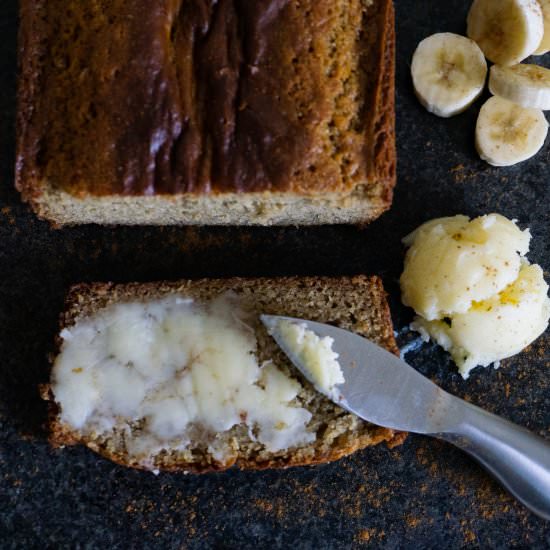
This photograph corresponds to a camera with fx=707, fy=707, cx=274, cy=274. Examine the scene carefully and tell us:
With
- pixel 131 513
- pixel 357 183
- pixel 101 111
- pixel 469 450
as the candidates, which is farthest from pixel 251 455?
pixel 101 111

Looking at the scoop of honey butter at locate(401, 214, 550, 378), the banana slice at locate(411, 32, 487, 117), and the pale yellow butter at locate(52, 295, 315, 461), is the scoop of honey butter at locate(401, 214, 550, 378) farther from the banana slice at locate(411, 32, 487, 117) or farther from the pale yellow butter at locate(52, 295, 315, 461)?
the pale yellow butter at locate(52, 295, 315, 461)

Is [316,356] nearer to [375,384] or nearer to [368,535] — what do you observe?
[375,384]

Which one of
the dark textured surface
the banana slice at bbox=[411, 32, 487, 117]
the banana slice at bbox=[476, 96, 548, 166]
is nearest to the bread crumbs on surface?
the dark textured surface

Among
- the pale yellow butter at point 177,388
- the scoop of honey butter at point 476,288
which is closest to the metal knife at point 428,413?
the pale yellow butter at point 177,388

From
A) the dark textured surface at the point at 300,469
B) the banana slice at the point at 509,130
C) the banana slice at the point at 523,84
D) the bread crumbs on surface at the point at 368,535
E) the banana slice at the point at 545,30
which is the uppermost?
the banana slice at the point at 545,30

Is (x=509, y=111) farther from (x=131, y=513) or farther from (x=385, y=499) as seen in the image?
(x=131, y=513)

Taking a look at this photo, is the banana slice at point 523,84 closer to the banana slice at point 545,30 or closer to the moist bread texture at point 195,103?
the banana slice at point 545,30
